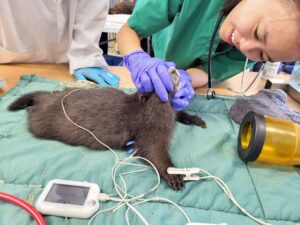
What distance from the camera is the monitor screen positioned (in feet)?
1.95

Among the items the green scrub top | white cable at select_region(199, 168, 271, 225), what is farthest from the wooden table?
white cable at select_region(199, 168, 271, 225)

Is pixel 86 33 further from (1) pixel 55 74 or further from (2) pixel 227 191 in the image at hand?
(2) pixel 227 191

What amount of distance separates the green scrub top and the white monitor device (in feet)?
2.26

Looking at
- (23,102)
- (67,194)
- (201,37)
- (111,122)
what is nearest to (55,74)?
(23,102)

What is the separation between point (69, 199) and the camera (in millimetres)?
603

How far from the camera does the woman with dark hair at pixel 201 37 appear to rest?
63 cm

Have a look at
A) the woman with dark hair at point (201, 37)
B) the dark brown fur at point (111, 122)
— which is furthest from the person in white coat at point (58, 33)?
the dark brown fur at point (111, 122)

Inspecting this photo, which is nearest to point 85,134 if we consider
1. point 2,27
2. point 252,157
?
point 252,157

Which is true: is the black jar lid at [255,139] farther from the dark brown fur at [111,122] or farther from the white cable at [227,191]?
the dark brown fur at [111,122]

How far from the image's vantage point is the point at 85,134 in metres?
0.82

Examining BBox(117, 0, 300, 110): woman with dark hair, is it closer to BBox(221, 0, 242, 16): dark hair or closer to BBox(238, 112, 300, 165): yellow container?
BBox(221, 0, 242, 16): dark hair

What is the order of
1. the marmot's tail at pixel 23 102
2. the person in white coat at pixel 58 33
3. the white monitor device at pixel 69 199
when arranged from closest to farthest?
the white monitor device at pixel 69 199
the marmot's tail at pixel 23 102
the person in white coat at pixel 58 33

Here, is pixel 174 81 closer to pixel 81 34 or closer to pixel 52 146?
pixel 52 146

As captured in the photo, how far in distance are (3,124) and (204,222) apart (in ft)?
2.40
